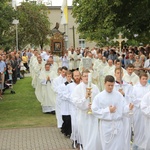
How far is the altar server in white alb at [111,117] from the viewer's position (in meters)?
8.52

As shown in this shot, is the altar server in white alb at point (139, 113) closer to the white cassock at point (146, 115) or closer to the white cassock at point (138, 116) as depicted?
the white cassock at point (138, 116)

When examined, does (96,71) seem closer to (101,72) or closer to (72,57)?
(101,72)

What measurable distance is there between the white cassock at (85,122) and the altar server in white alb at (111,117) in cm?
53

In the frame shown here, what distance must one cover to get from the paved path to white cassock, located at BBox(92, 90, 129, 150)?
2202 mm

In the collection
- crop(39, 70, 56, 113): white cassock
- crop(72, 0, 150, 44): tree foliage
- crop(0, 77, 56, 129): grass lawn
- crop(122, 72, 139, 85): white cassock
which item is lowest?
crop(0, 77, 56, 129): grass lawn

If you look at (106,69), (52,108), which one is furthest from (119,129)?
(106,69)

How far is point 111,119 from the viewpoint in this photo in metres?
8.48

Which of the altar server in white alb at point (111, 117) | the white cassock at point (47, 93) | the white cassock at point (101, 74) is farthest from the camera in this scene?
the white cassock at point (101, 74)

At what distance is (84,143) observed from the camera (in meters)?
9.45

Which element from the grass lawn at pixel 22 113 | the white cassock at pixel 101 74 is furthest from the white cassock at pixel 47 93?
the white cassock at pixel 101 74

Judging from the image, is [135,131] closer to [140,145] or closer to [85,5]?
[140,145]

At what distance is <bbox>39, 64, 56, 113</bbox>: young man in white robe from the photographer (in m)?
16.1

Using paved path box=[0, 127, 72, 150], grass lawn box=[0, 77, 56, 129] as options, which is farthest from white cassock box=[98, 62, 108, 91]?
paved path box=[0, 127, 72, 150]

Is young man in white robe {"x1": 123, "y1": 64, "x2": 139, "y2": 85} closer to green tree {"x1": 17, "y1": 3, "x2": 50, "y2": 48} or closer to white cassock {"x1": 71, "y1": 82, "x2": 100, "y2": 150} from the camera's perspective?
white cassock {"x1": 71, "y1": 82, "x2": 100, "y2": 150}
